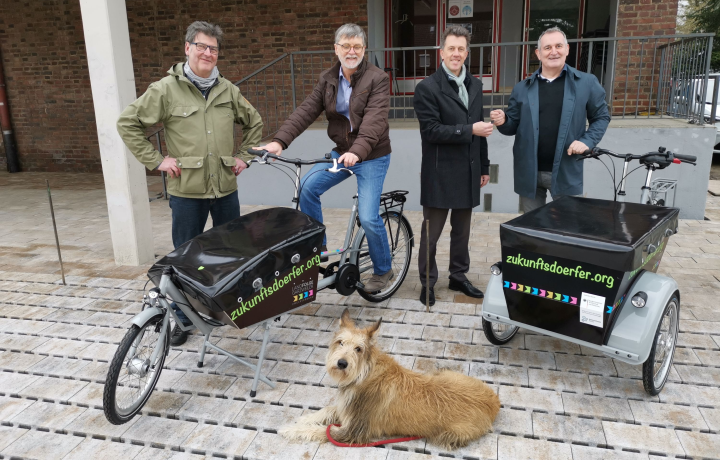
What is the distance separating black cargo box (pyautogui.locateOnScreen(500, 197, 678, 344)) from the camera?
2.52 metres

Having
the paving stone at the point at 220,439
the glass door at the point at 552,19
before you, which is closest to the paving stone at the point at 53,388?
the paving stone at the point at 220,439

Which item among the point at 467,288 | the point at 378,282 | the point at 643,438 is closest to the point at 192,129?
the point at 378,282

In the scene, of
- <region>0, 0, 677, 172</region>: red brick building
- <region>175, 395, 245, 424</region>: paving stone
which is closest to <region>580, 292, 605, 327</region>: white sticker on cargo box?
<region>175, 395, 245, 424</region>: paving stone

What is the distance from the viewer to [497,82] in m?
8.91

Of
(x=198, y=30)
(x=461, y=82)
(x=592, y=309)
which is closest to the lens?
(x=592, y=309)

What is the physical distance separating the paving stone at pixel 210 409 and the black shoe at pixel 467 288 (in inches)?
77.2

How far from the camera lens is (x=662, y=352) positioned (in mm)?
2871

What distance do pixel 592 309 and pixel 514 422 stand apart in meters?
0.65

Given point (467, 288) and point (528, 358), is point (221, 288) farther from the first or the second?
point (467, 288)

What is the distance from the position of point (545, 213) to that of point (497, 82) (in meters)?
6.46

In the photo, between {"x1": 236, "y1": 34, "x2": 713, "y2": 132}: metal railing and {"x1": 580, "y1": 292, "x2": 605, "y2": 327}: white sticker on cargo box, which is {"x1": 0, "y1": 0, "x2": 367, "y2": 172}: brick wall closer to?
{"x1": 236, "y1": 34, "x2": 713, "y2": 132}: metal railing

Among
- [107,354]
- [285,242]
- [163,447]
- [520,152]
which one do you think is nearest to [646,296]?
[520,152]

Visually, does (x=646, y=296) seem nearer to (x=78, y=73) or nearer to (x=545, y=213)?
(x=545, y=213)

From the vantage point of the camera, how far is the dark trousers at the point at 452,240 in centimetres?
398
